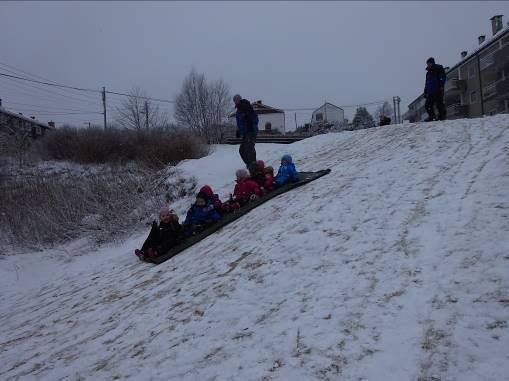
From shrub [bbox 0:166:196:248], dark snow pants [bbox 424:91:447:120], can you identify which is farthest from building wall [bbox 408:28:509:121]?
shrub [bbox 0:166:196:248]

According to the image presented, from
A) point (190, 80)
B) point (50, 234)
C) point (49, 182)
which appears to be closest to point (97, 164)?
point (49, 182)

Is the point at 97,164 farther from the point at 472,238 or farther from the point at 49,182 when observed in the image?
the point at 472,238

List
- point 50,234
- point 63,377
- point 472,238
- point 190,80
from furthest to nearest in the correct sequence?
1. point 190,80
2. point 50,234
3. point 472,238
4. point 63,377

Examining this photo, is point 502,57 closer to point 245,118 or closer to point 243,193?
point 245,118

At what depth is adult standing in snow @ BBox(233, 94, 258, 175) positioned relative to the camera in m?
10.3

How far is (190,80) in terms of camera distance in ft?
152

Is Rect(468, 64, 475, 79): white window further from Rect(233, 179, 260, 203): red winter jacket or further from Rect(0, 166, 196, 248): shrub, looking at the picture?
Rect(233, 179, 260, 203): red winter jacket

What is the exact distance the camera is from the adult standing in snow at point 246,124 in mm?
10270

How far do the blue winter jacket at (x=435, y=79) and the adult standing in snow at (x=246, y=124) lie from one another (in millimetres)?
5340

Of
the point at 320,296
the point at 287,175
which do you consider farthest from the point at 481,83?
the point at 320,296

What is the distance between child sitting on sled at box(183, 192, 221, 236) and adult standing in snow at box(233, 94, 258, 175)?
2205 millimetres

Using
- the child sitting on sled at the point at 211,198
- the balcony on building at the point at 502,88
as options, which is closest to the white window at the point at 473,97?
the balcony on building at the point at 502,88

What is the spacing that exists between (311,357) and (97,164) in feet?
88.2

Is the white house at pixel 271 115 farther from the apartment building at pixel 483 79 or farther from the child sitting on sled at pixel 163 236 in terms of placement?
the child sitting on sled at pixel 163 236
